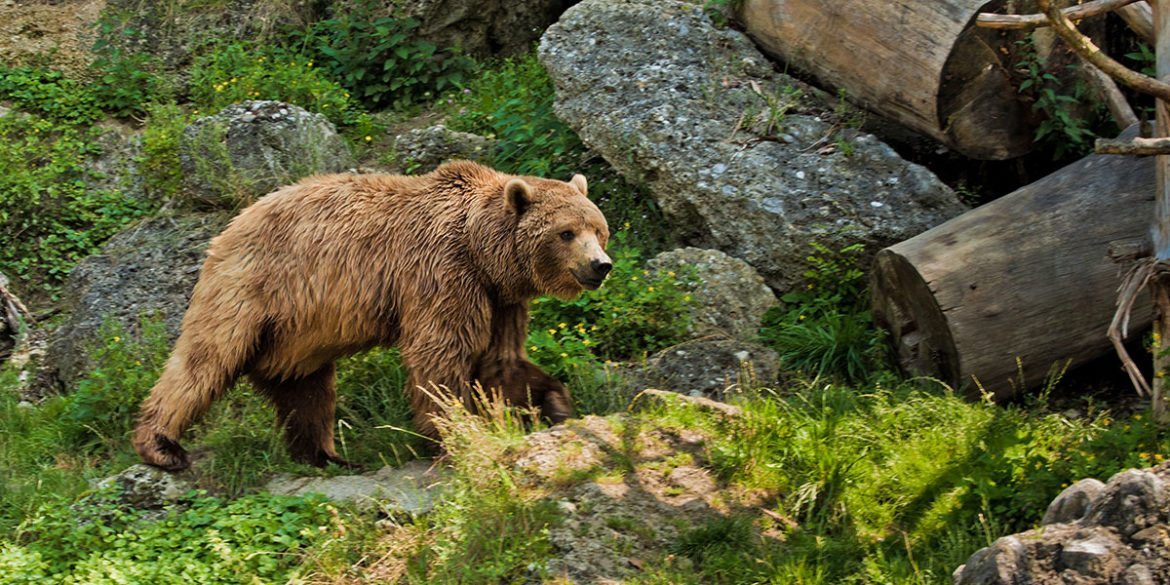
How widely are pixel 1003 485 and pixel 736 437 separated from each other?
123 centimetres

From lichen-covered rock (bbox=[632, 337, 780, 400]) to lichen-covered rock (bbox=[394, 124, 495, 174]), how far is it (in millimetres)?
2606

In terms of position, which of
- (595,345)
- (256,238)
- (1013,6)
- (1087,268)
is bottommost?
(595,345)

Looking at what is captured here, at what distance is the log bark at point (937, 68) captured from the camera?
802cm

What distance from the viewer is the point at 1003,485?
19.0 ft

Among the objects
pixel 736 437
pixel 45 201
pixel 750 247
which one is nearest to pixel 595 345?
pixel 750 247

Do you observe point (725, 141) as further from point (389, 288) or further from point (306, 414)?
point (306, 414)

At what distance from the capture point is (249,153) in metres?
9.20

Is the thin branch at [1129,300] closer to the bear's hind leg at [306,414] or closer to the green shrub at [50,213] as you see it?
the bear's hind leg at [306,414]

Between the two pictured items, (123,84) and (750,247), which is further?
(123,84)

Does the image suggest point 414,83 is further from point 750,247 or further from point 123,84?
point 750,247

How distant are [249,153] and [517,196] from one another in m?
3.00

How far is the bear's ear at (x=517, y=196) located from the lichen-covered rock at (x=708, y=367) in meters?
1.33

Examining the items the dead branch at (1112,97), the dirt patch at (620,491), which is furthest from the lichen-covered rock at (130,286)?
the dead branch at (1112,97)

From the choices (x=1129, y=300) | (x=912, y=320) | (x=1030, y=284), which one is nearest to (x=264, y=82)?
(x=912, y=320)
